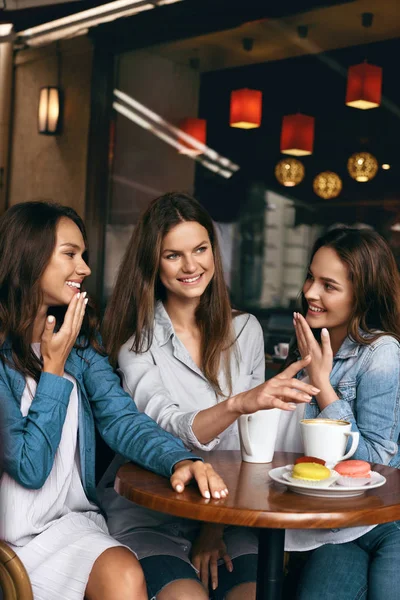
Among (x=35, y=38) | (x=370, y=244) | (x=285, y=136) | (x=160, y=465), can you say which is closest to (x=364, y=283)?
(x=370, y=244)

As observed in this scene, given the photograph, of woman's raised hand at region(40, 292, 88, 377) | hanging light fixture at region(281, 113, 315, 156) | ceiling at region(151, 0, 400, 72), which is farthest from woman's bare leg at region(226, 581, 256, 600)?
hanging light fixture at region(281, 113, 315, 156)

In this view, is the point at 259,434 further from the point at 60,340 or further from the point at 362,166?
the point at 362,166

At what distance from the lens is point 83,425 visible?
2.13m

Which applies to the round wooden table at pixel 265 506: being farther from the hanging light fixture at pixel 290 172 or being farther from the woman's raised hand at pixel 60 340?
the hanging light fixture at pixel 290 172

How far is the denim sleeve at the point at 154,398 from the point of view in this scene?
2.08 metres

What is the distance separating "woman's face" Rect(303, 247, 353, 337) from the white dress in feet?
2.32

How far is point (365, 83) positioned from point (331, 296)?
349cm

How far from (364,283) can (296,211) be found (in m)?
4.13

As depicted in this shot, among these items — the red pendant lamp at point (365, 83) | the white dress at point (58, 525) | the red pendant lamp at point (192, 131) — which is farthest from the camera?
the red pendant lamp at point (192, 131)

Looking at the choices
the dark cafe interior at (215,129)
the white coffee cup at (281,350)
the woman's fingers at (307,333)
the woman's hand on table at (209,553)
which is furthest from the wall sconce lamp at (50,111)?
the woman's hand on table at (209,553)

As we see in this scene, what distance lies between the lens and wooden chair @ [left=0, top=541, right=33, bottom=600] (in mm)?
1774

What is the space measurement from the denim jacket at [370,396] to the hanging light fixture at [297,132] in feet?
13.2

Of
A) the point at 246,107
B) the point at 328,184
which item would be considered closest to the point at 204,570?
the point at 246,107

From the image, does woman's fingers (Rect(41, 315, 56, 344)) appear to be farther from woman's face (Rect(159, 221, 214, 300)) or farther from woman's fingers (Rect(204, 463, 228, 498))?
woman's fingers (Rect(204, 463, 228, 498))
